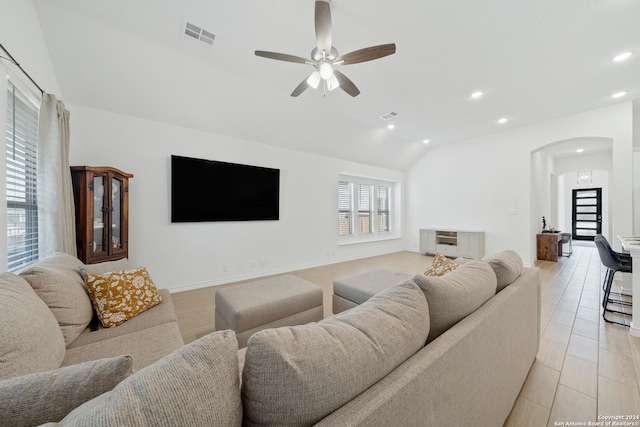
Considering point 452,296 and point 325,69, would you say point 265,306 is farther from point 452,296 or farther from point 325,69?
point 325,69

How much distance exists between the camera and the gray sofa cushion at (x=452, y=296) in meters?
1.01

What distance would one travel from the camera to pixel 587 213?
8.24 metres

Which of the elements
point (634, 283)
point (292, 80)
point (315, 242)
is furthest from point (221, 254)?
point (634, 283)

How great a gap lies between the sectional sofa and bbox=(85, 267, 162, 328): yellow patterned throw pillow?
0.40 meters

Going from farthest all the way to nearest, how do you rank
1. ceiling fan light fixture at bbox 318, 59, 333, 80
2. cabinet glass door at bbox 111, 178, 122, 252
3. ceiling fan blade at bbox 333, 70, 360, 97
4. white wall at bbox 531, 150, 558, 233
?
1. white wall at bbox 531, 150, 558, 233
2. cabinet glass door at bbox 111, 178, 122, 252
3. ceiling fan blade at bbox 333, 70, 360, 97
4. ceiling fan light fixture at bbox 318, 59, 333, 80

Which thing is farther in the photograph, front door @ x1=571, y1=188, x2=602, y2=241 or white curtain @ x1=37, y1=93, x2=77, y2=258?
front door @ x1=571, y1=188, x2=602, y2=241

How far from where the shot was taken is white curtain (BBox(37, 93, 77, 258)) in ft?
6.98

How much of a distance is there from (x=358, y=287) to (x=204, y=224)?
107 inches

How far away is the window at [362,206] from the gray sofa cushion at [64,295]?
453 cm

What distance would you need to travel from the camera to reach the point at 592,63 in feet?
9.49

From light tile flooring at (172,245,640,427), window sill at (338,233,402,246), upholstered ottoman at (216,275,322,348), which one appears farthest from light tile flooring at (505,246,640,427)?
window sill at (338,233,402,246)

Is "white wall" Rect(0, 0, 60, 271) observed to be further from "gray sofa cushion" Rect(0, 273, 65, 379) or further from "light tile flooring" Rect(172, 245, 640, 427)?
"light tile flooring" Rect(172, 245, 640, 427)

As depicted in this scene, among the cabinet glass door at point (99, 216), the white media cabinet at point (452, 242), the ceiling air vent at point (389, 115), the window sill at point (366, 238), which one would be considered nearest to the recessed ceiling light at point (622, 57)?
the ceiling air vent at point (389, 115)

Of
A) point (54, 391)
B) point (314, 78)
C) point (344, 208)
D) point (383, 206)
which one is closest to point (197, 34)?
point (314, 78)
